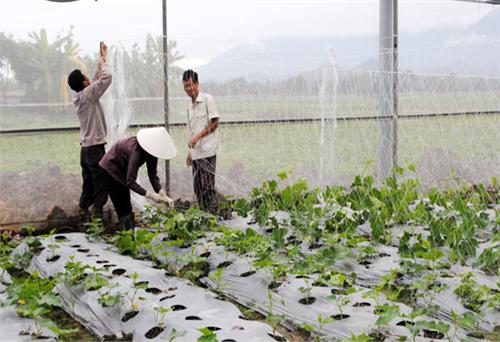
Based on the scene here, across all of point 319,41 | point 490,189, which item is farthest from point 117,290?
point 319,41

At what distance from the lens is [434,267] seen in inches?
165

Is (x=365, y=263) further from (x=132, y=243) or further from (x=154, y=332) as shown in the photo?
(x=154, y=332)

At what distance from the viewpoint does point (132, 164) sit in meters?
5.04

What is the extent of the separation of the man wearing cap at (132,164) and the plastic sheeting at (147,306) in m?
0.57

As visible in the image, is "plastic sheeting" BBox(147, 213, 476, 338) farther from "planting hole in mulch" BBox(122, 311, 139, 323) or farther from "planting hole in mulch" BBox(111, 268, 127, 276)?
"planting hole in mulch" BBox(122, 311, 139, 323)

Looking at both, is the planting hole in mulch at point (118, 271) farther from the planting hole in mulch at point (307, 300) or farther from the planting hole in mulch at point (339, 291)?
the planting hole in mulch at point (339, 291)

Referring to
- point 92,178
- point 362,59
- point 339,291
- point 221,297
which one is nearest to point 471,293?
point 339,291

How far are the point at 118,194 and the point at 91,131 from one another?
74 centimetres

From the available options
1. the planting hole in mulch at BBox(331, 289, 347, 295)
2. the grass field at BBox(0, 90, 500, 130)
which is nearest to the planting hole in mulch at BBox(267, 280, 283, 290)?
the planting hole in mulch at BBox(331, 289, 347, 295)

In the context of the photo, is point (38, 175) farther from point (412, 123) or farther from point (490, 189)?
point (490, 189)

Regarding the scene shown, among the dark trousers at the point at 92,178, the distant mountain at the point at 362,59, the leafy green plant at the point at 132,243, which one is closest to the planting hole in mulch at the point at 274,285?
the leafy green plant at the point at 132,243

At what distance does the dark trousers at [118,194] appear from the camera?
548cm

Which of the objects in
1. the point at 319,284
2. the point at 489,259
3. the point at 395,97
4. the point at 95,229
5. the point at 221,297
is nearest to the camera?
the point at 319,284

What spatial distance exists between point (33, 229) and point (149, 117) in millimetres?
1563
